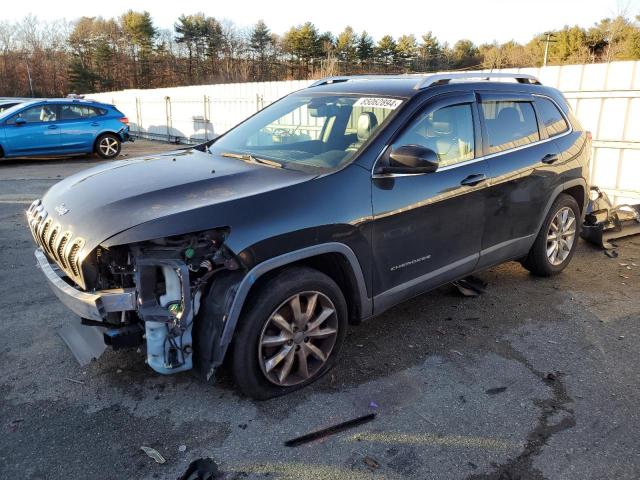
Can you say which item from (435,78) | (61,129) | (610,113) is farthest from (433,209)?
(61,129)

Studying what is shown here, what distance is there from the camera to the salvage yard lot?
2.61 meters

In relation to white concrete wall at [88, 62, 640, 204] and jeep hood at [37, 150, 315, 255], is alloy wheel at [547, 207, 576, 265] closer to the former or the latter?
white concrete wall at [88, 62, 640, 204]

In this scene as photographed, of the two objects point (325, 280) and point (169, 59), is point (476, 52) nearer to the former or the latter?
point (169, 59)

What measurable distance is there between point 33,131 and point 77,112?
47.7 inches

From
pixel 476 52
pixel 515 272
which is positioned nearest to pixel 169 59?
pixel 476 52

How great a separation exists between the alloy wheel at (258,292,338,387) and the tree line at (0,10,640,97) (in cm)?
5432

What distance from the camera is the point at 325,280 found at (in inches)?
124

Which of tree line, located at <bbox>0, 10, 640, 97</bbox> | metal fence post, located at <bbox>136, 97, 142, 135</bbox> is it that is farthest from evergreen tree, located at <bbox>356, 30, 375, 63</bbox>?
metal fence post, located at <bbox>136, 97, 142, 135</bbox>

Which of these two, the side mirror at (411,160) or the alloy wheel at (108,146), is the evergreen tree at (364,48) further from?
the side mirror at (411,160)

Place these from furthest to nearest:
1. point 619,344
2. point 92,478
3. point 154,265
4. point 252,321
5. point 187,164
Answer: point 619,344, point 187,164, point 252,321, point 154,265, point 92,478

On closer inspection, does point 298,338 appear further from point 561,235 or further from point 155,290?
point 561,235

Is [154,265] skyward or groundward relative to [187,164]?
groundward

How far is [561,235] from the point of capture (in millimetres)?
5156

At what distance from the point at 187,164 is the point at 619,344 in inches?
138
